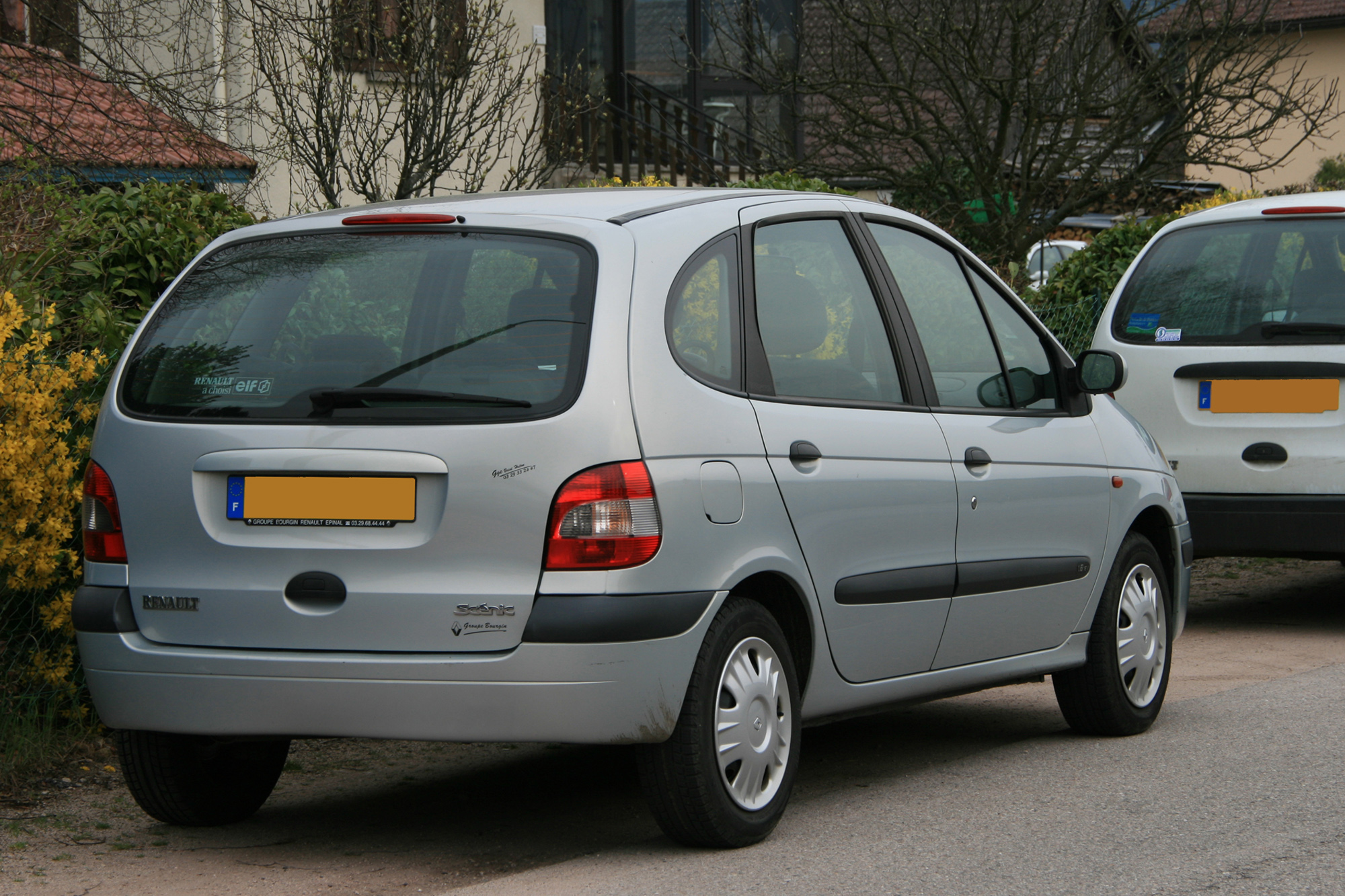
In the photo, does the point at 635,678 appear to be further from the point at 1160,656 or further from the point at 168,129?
the point at 168,129

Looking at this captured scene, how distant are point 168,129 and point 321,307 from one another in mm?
6344

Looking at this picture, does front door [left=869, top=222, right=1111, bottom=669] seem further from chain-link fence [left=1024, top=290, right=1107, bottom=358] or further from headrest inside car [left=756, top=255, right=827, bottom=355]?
chain-link fence [left=1024, top=290, right=1107, bottom=358]

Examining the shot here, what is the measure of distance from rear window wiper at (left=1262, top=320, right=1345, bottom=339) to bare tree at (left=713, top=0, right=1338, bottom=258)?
7643 millimetres

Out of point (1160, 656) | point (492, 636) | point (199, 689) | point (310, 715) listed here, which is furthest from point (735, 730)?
point (1160, 656)

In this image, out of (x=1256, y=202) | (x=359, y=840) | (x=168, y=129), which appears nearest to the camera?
(x=359, y=840)

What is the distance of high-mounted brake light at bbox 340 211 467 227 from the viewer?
4637 mm

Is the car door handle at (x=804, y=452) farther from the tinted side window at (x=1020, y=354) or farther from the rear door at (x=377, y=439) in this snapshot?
the tinted side window at (x=1020, y=354)

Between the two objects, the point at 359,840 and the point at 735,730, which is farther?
the point at 359,840

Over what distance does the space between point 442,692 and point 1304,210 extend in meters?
5.66

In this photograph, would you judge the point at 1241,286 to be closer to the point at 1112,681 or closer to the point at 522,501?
the point at 1112,681

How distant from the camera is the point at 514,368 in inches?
170

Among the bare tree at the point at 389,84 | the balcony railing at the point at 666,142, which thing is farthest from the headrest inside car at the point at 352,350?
the balcony railing at the point at 666,142

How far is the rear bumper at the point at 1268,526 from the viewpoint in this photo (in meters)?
7.84

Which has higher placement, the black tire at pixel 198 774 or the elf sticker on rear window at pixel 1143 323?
the elf sticker on rear window at pixel 1143 323
